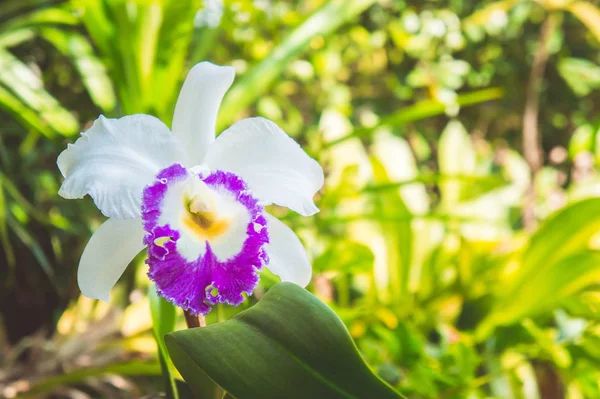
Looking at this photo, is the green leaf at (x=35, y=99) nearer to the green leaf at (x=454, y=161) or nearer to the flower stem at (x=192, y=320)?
the flower stem at (x=192, y=320)

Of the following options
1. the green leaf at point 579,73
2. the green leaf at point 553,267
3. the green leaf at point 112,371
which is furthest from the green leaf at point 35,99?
the green leaf at point 579,73

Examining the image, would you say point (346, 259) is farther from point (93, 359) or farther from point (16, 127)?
point (16, 127)

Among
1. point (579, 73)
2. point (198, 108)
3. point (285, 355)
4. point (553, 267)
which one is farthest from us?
point (579, 73)

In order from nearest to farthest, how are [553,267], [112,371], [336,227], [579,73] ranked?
[112,371] → [553,267] → [336,227] → [579,73]

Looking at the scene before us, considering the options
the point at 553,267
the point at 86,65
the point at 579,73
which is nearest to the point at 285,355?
the point at 553,267

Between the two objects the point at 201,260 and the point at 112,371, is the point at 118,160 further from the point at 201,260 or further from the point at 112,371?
the point at 112,371
